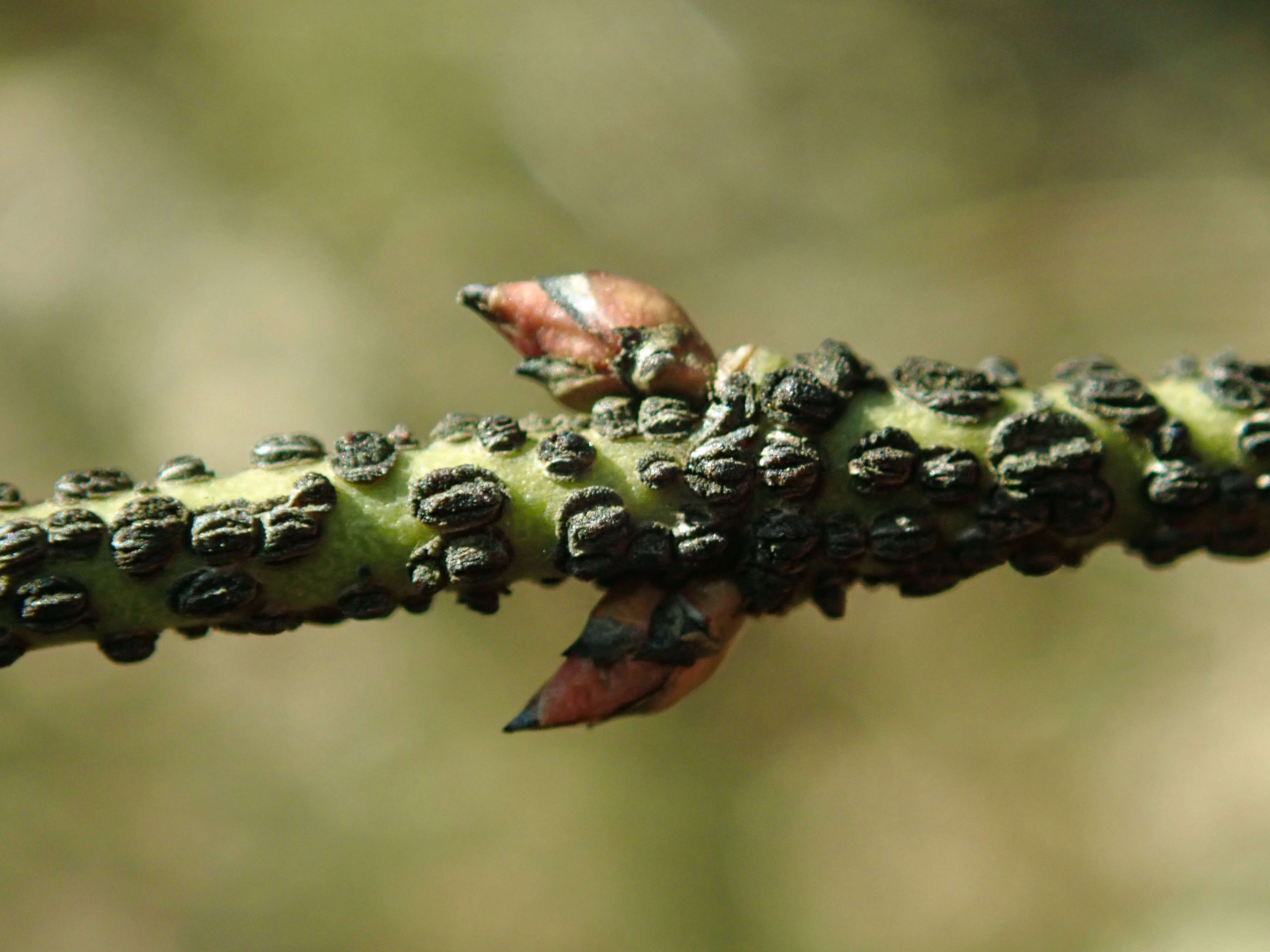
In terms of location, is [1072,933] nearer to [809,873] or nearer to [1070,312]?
[809,873]

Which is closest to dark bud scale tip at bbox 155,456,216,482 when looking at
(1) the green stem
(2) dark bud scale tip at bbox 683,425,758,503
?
(1) the green stem

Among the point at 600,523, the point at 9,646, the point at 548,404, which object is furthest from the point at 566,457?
the point at 548,404

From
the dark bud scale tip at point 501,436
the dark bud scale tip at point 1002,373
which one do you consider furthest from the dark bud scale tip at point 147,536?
the dark bud scale tip at point 1002,373

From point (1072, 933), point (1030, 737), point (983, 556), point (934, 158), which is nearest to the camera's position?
point (983, 556)

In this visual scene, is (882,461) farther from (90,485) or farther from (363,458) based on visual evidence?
(90,485)

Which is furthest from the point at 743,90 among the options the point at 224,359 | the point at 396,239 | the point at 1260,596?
the point at 1260,596
